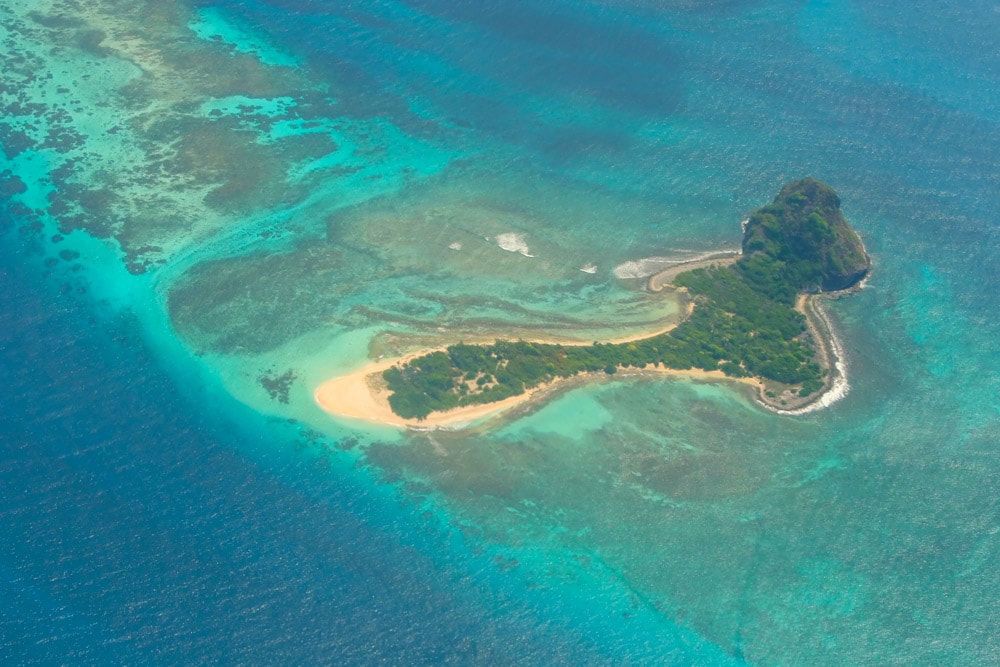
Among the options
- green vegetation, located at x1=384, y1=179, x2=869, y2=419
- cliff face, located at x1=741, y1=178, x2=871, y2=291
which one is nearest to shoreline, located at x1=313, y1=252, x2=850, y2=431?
green vegetation, located at x1=384, y1=179, x2=869, y2=419

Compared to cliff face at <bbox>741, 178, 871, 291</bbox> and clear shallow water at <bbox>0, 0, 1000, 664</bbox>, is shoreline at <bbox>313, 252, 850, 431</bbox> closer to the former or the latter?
clear shallow water at <bbox>0, 0, 1000, 664</bbox>

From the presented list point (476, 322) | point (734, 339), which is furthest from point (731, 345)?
point (476, 322)

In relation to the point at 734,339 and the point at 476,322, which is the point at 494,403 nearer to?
the point at 476,322

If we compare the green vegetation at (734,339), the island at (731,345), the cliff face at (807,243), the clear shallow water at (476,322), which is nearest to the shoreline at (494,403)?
the island at (731,345)

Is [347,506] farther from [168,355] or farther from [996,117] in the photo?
[996,117]

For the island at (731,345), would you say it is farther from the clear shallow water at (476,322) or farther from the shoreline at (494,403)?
the clear shallow water at (476,322)

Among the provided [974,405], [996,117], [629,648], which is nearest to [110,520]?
[629,648]
